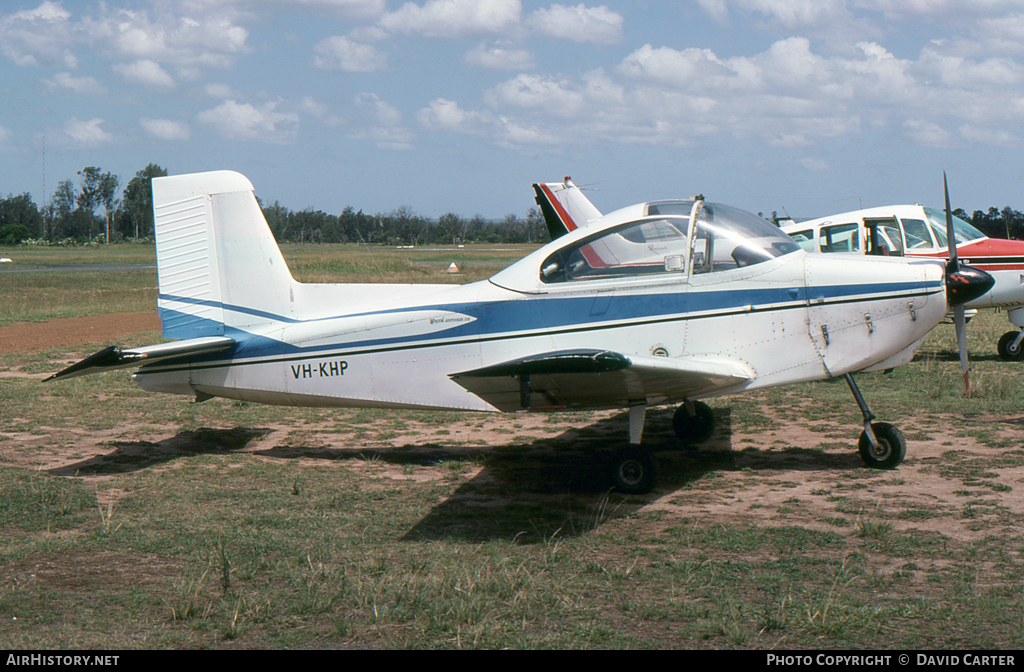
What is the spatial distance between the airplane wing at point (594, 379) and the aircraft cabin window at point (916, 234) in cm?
785

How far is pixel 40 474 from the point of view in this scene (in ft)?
25.1

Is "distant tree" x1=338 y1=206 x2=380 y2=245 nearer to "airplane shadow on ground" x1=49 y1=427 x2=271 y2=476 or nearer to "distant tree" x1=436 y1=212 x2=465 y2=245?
"distant tree" x1=436 y1=212 x2=465 y2=245

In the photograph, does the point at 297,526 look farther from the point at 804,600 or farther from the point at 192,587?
the point at 804,600

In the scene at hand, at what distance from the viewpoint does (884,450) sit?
7305mm

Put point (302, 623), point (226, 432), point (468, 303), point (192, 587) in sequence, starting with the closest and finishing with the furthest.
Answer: point (302, 623), point (192, 587), point (468, 303), point (226, 432)

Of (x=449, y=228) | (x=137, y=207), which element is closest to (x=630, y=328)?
(x=449, y=228)

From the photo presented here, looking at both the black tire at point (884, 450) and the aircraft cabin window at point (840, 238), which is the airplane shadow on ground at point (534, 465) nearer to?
the black tire at point (884, 450)

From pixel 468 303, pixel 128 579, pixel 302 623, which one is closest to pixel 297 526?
pixel 128 579

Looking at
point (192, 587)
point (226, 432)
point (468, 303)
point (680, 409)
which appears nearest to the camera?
point (192, 587)

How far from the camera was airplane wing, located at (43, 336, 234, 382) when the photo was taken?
7.01 meters

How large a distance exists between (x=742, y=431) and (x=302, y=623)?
6.11 meters

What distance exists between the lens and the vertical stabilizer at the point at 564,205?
1872 centimetres

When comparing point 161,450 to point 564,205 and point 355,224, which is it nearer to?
point 564,205

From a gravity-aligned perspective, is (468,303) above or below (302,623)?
above
